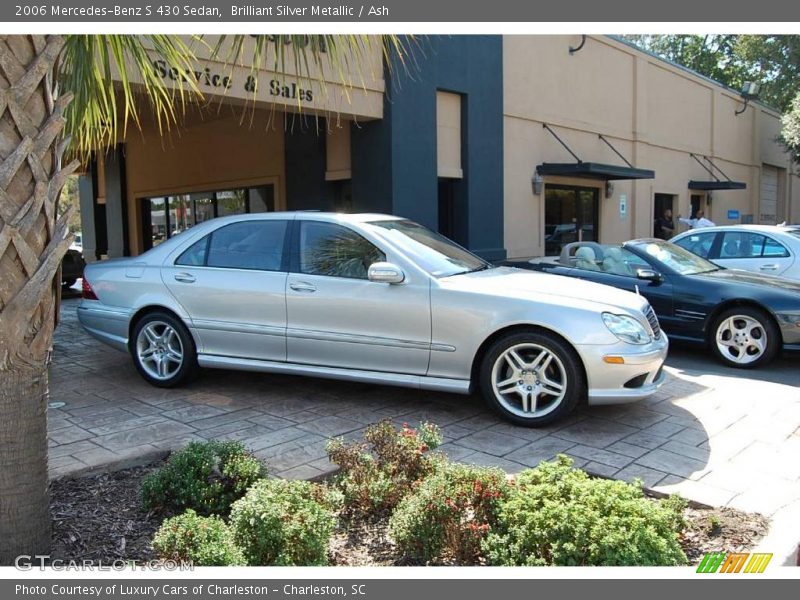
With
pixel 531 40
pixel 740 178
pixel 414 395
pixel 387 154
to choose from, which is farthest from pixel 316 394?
pixel 740 178

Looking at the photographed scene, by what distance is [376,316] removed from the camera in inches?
216

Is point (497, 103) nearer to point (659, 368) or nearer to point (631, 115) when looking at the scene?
point (631, 115)

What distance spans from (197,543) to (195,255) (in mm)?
3940

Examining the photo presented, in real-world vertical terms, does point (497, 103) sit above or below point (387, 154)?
above

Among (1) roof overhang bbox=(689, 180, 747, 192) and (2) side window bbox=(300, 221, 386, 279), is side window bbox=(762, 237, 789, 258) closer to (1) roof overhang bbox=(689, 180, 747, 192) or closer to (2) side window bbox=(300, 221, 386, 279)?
(2) side window bbox=(300, 221, 386, 279)

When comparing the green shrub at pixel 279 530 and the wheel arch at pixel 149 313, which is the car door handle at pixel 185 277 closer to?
the wheel arch at pixel 149 313

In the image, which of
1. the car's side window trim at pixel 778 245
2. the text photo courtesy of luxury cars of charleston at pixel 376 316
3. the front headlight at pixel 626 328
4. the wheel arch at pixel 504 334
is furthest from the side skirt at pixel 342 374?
the car's side window trim at pixel 778 245

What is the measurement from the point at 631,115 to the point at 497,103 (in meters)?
6.09

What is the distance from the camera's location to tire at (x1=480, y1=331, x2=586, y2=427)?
5.09 meters

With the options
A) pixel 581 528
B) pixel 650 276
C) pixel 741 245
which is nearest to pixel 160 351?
pixel 581 528

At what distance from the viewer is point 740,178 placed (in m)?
24.1

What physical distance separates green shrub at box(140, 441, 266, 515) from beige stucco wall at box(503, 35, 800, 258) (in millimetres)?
10577

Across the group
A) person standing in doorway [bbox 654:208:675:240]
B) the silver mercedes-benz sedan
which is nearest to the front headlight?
the silver mercedes-benz sedan
